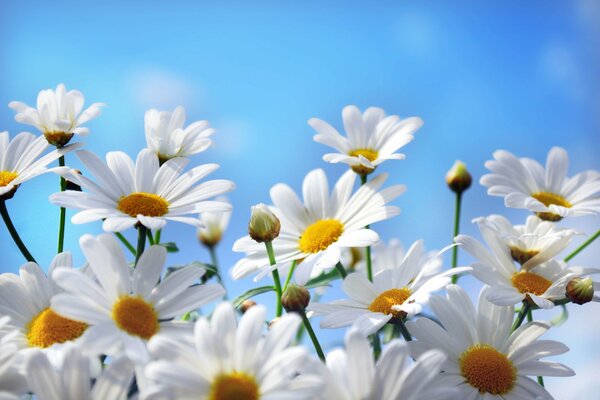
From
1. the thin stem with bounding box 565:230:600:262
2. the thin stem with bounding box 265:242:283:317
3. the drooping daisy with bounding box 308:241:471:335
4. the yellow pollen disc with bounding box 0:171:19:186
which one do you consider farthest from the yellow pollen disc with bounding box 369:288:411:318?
the yellow pollen disc with bounding box 0:171:19:186

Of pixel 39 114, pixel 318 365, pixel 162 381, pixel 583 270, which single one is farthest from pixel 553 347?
pixel 39 114

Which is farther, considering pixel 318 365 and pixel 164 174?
pixel 164 174

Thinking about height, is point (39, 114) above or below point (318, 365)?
above

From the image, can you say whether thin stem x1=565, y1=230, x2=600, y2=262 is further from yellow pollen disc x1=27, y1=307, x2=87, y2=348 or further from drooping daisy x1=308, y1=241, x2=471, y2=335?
yellow pollen disc x1=27, y1=307, x2=87, y2=348

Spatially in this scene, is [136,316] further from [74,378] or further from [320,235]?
[320,235]

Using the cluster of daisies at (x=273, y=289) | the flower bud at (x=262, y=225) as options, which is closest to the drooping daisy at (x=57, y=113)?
the cluster of daisies at (x=273, y=289)

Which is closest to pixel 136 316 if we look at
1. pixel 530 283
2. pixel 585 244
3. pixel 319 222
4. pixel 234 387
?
pixel 234 387

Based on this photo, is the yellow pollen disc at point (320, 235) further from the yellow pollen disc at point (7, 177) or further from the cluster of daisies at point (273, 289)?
the yellow pollen disc at point (7, 177)

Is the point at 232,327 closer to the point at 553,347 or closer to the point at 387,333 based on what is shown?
the point at 553,347
